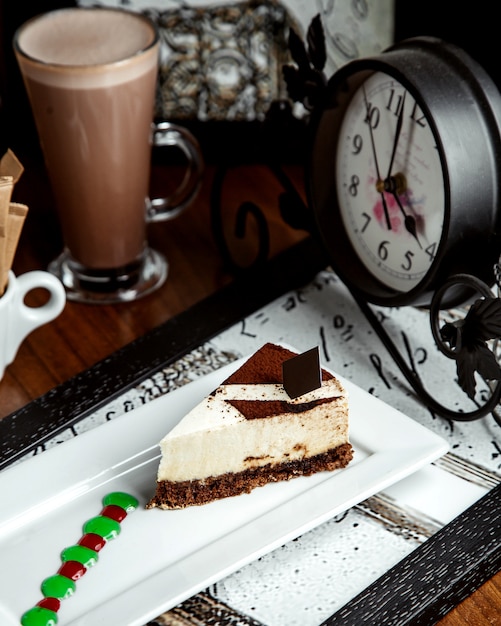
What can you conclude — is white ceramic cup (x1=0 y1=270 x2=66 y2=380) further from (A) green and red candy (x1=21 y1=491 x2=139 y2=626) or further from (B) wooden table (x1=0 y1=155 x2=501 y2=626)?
(A) green and red candy (x1=21 y1=491 x2=139 y2=626)

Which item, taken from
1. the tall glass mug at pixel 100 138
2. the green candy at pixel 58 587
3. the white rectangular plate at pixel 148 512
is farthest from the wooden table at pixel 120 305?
the green candy at pixel 58 587

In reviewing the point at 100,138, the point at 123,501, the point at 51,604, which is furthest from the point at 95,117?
the point at 51,604

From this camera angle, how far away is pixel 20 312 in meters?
1.05

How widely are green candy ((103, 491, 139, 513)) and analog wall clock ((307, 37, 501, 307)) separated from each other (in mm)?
362

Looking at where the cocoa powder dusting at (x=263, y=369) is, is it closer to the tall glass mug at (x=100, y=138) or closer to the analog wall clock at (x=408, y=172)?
the analog wall clock at (x=408, y=172)

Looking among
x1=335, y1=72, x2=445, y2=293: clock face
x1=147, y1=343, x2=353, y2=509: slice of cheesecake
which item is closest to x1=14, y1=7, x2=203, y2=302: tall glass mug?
x1=335, y1=72, x2=445, y2=293: clock face

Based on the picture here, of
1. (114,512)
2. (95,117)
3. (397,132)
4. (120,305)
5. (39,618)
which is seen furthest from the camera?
(120,305)

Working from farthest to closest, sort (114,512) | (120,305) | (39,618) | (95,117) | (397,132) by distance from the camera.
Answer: (120,305) → (95,117) → (397,132) → (114,512) → (39,618)

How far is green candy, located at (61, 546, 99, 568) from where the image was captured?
0.79m

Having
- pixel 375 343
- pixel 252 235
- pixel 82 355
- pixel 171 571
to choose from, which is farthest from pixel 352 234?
pixel 171 571

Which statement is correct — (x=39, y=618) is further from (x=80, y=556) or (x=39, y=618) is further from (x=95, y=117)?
(x=95, y=117)

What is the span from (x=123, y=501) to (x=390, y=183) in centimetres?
44

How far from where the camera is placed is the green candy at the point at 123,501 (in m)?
0.85

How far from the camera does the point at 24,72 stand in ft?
3.53
